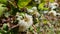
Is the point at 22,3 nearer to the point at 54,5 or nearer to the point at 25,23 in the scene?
the point at 25,23

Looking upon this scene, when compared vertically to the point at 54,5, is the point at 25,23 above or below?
below

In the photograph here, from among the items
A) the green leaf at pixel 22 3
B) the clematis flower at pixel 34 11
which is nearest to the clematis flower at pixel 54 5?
the clematis flower at pixel 34 11

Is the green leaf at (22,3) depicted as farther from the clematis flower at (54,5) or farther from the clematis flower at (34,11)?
the clematis flower at (54,5)

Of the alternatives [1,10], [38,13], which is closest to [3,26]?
[1,10]

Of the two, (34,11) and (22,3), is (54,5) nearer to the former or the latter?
(34,11)

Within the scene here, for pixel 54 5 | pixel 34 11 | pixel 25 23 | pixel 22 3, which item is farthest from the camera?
pixel 54 5

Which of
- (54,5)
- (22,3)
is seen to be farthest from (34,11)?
(54,5)

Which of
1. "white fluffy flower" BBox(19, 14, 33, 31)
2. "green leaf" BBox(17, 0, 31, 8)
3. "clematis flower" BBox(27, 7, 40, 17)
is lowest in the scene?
"white fluffy flower" BBox(19, 14, 33, 31)

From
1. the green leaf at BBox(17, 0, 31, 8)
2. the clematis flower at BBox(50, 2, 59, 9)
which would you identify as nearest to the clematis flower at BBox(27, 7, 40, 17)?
the green leaf at BBox(17, 0, 31, 8)

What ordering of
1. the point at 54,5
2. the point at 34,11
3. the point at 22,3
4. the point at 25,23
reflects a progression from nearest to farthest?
1. the point at 25,23
2. the point at 22,3
3. the point at 34,11
4. the point at 54,5

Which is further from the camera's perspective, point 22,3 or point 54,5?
point 54,5

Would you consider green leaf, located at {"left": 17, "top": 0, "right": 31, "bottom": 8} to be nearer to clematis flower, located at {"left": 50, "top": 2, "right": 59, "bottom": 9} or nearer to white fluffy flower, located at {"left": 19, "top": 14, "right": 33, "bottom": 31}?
white fluffy flower, located at {"left": 19, "top": 14, "right": 33, "bottom": 31}

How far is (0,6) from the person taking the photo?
5.78ft

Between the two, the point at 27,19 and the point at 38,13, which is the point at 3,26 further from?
the point at 38,13
